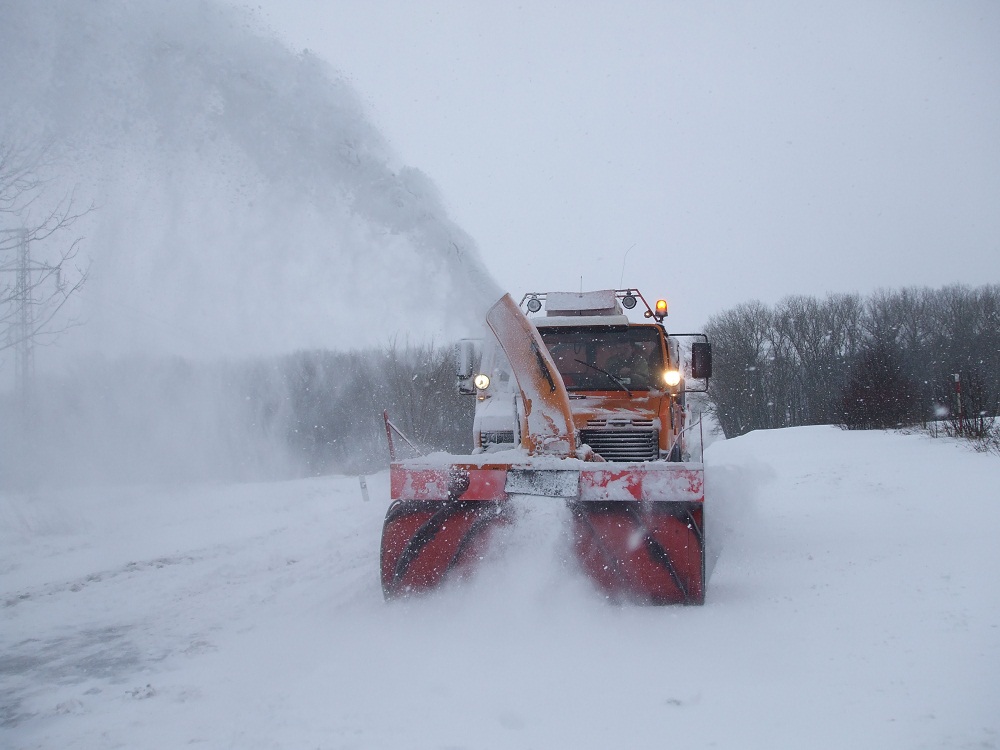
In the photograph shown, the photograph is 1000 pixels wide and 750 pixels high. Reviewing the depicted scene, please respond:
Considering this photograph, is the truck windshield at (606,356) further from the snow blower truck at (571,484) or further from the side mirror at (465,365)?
the side mirror at (465,365)

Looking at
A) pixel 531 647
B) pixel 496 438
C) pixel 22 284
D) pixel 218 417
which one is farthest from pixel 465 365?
pixel 218 417

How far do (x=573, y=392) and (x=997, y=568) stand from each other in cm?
377

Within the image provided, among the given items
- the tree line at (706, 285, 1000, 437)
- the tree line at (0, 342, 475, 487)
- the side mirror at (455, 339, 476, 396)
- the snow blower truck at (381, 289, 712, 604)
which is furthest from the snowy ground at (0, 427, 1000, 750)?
the tree line at (706, 285, 1000, 437)

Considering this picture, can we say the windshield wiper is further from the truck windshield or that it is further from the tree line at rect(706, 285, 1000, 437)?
the tree line at rect(706, 285, 1000, 437)

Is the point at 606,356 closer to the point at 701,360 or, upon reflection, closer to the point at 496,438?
the point at 701,360

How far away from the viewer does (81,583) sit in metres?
7.05

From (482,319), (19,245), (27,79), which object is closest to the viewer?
(482,319)

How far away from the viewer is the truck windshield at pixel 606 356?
23.1ft

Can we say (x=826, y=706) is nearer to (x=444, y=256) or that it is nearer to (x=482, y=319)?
(x=482, y=319)

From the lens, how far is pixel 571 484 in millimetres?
5250

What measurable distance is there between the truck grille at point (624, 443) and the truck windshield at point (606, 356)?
2.35ft

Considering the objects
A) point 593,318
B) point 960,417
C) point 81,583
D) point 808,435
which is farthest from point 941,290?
point 81,583

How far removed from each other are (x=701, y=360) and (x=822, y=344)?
52418 mm

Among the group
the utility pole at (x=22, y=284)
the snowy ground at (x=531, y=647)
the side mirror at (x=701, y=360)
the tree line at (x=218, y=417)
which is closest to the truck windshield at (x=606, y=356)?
the side mirror at (x=701, y=360)
